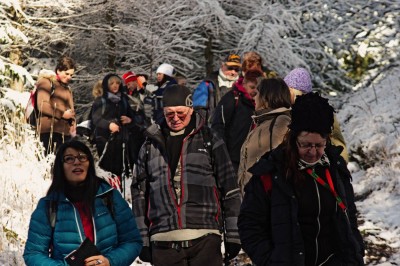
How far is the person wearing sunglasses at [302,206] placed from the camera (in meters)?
3.73

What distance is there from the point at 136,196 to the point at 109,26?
42.9 feet

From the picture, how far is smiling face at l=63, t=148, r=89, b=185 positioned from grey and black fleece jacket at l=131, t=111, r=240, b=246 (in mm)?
752

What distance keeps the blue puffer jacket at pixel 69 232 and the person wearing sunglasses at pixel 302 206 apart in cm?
95

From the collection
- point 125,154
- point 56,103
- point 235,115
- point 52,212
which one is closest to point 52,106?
point 56,103

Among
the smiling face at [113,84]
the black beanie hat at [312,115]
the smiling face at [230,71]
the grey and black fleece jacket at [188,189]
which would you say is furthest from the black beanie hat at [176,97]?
the smiling face at [113,84]

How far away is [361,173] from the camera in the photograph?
1141cm

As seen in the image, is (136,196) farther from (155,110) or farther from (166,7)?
(166,7)

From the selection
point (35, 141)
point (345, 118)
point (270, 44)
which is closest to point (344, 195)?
point (35, 141)

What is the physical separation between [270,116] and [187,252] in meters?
1.35

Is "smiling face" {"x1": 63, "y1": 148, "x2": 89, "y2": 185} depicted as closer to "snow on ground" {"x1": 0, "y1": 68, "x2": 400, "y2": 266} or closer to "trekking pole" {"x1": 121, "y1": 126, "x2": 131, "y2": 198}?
"snow on ground" {"x1": 0, "y1": 68, "x2": 400, "y2": 266}

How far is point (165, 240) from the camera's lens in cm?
504

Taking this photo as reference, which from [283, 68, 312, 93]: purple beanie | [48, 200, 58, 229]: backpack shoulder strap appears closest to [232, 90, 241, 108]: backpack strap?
[283, 68, 312, 93]: purple beanie

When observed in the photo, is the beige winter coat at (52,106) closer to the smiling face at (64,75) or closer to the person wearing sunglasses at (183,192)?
the smiling face at (64,75)

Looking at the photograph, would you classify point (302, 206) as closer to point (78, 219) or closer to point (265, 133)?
point (78, 219)
